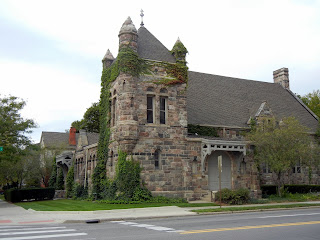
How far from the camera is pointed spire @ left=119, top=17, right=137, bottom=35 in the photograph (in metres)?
24.6

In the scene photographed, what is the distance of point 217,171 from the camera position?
26.7m

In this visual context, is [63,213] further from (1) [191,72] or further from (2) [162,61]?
(1) [191,72]

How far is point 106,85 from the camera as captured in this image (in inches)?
1083

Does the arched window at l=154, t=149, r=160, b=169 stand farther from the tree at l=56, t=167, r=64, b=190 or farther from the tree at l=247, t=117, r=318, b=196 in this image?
the tree at l=56, t=167, r=64, b=190

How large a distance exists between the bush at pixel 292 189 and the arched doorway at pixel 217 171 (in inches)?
141

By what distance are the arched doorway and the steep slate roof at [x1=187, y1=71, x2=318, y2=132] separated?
3032 millimetres

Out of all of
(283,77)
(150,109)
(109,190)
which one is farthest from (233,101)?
(109,190)

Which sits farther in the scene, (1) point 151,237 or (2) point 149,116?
(2) point 149,116

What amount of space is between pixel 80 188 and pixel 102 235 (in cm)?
2086

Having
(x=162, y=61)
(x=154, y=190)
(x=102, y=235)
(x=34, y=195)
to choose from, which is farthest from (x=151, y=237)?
(x=34, y=195)

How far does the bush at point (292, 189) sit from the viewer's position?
93.4ft

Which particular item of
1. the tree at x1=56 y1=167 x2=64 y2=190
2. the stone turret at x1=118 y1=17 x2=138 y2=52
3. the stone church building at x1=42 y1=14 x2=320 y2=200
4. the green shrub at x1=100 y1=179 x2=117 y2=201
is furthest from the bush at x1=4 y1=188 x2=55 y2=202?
the stone turret at x1=118 y1=17 x2=138 y2=52

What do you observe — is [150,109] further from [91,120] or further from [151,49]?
[91,120]

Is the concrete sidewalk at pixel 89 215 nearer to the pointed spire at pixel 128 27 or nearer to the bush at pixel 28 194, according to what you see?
the bush at pixel 28 194
